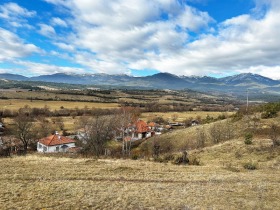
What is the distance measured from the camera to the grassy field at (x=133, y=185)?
42.4 ft

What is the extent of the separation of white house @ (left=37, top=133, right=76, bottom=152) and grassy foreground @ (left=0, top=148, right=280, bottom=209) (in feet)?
169

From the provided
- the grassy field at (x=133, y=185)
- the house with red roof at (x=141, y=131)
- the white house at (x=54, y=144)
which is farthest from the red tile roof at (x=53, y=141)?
the grassy field at (x=133, y=185)

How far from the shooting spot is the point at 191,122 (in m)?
111

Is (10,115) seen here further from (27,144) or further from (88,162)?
(88,162)

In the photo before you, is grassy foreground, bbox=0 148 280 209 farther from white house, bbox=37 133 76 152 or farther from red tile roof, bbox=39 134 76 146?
red tile roof, bbox=39 134 76 146

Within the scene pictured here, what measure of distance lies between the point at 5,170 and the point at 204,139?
35.5 meters

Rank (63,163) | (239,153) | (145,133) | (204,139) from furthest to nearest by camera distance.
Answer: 1. (145,133)
2. (204,139)
3. (239,153)
4. (63,163)

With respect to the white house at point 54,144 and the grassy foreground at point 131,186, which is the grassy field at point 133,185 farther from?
the white house at point 54,144

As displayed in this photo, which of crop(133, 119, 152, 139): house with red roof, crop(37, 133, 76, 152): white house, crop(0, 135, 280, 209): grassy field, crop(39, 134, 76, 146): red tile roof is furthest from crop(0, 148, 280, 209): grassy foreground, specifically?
crop(133, 119, 152, 139): house with red roof

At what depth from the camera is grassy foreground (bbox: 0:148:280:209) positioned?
1290cm

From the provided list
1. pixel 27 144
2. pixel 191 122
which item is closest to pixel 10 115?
pixel 27 144

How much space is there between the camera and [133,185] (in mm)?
16250

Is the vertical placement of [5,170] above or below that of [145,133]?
above

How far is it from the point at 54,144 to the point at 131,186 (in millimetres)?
62268
